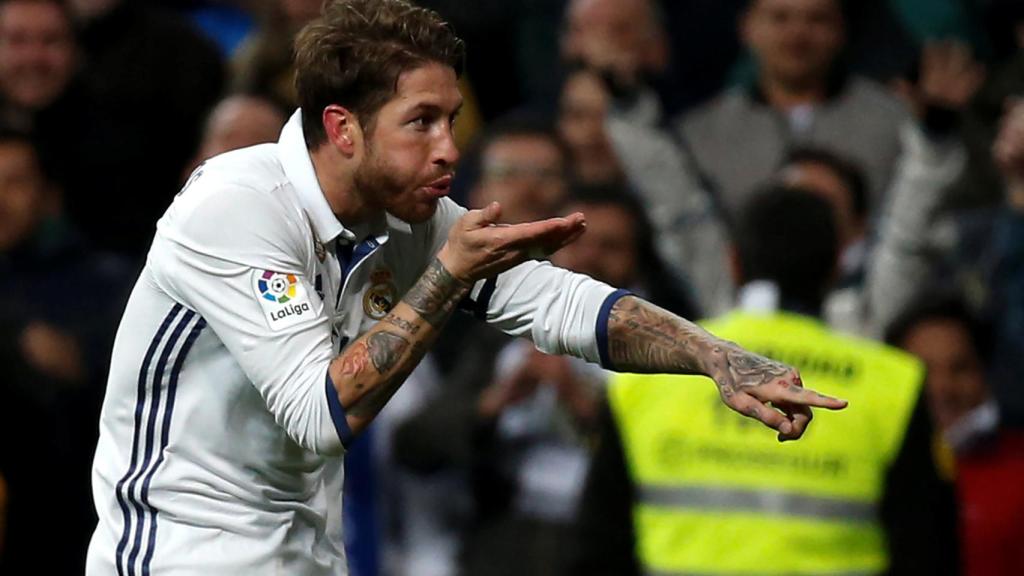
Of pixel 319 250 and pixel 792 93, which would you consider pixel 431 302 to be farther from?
pixel 792 93

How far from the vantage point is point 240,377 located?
4.36 metres

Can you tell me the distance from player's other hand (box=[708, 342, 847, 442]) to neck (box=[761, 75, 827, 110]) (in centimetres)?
377

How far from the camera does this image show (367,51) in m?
4.26

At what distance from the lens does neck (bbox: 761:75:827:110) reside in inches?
308

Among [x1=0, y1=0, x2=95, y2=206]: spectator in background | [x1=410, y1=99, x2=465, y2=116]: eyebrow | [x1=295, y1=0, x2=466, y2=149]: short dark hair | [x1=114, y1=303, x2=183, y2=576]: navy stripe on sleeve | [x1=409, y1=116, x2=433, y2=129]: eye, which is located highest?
[x1=295, y1=0, x2=466, y2=149]: short dark hair

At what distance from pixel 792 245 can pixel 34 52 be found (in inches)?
154

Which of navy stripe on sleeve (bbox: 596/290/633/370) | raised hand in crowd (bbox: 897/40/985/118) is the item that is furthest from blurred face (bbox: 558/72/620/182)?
navy stripe on sleeve (bbox: 596/290/633/370)

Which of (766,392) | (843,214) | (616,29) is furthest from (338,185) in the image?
(616,29)

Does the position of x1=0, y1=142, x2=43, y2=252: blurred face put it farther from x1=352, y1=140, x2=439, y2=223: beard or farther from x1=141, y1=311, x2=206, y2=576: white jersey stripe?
x1=352, y1=140, x2=439, y2=223: beard

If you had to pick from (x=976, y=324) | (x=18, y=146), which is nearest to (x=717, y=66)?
(x=976, y=324)

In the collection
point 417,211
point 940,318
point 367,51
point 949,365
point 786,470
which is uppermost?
point 367,51

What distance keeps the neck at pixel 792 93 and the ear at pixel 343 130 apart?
3.74 m

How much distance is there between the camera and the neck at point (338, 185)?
4.38 m

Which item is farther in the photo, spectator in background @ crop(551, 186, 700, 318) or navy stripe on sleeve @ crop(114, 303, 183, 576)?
spectator in background @ crop(551, 186, 700, 318)
